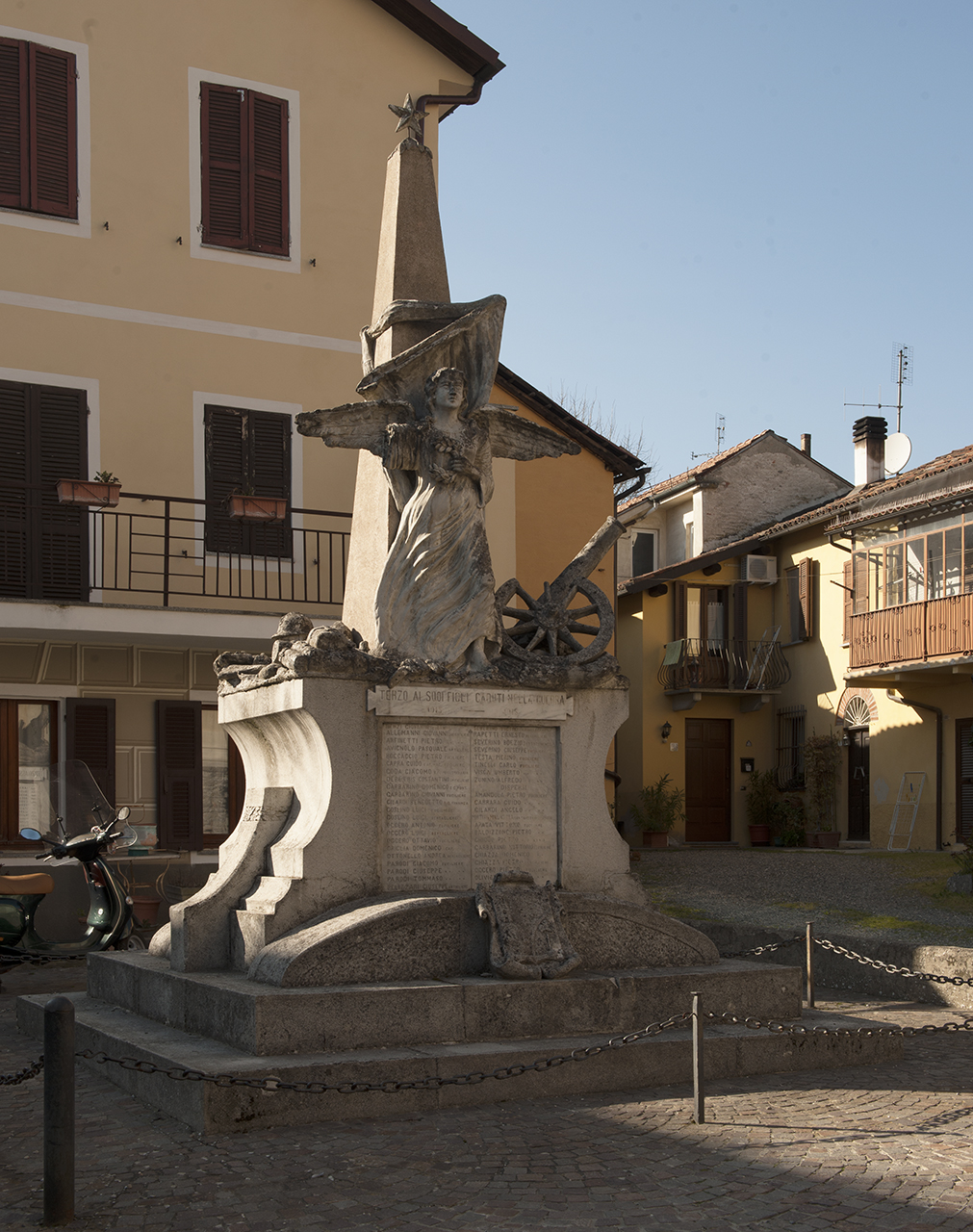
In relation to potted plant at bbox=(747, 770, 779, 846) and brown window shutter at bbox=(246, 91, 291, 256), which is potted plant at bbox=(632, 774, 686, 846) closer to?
potted plant at bbox=(747, 770, 779, 846)

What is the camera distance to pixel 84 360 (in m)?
15.3

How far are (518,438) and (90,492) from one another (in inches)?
295

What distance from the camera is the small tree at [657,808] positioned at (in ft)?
92.5

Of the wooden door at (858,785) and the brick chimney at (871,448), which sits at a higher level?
the brick chimney at (871,448)

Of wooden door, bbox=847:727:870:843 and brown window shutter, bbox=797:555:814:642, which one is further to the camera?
brown window shutter, bbox=797:555:814:642

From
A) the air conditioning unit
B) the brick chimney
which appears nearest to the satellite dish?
the brick chimney

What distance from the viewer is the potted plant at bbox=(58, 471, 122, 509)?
1434 cm

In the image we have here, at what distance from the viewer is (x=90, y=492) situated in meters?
14.5

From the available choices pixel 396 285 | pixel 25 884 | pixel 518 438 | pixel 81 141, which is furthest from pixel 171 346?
pixel 518 438

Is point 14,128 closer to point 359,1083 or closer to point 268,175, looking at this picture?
point 268,175

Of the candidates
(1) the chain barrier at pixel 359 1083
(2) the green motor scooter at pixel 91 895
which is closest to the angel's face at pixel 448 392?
(1) the chain barrier at pixel 359 1083

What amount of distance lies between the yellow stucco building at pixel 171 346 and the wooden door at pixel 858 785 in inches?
525

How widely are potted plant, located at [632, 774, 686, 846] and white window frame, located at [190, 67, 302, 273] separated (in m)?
15.4

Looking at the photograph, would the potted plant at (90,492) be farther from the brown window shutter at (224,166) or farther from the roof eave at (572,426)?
the roof eave at (572,426)
